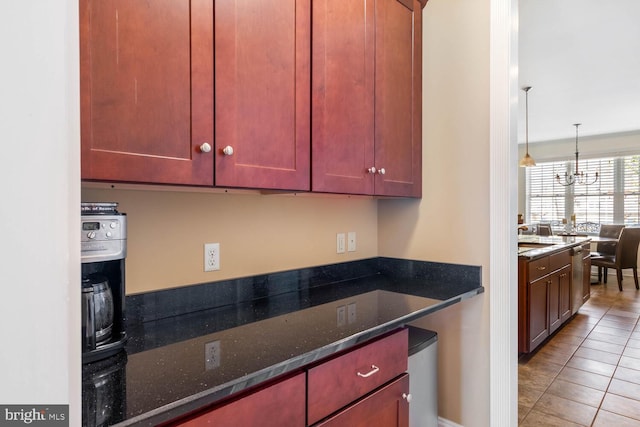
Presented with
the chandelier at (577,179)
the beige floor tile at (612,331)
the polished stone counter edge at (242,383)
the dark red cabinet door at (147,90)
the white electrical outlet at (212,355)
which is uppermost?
the chandelier at (577,179)

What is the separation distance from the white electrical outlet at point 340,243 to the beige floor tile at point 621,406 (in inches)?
76.5

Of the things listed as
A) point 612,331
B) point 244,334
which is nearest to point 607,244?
point 612,331

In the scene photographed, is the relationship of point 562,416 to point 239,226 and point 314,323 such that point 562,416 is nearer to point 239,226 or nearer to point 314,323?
point 314,323

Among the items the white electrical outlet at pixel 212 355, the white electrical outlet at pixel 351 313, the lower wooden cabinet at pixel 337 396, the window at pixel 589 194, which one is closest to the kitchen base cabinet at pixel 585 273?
the window at pixel 589 194

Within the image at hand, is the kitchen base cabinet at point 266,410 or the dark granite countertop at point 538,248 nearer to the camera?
the kitchen base cabinet at point 266,410

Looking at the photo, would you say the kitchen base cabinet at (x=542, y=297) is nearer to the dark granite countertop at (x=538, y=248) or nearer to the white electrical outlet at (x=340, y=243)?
the dark granite countertop at (x=538, y=248)

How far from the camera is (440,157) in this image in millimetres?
1897

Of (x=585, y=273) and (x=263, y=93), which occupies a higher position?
(x=263, y=93)

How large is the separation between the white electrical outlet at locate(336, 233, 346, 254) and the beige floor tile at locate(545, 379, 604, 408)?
1.81m

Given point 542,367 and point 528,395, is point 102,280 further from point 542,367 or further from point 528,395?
point 542,367

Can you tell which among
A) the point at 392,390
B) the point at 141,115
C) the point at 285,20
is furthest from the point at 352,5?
the point at 392,390

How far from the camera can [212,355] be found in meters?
0.96

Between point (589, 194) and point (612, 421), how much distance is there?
19.8 ft

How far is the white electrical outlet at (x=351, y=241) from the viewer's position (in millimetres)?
2033
